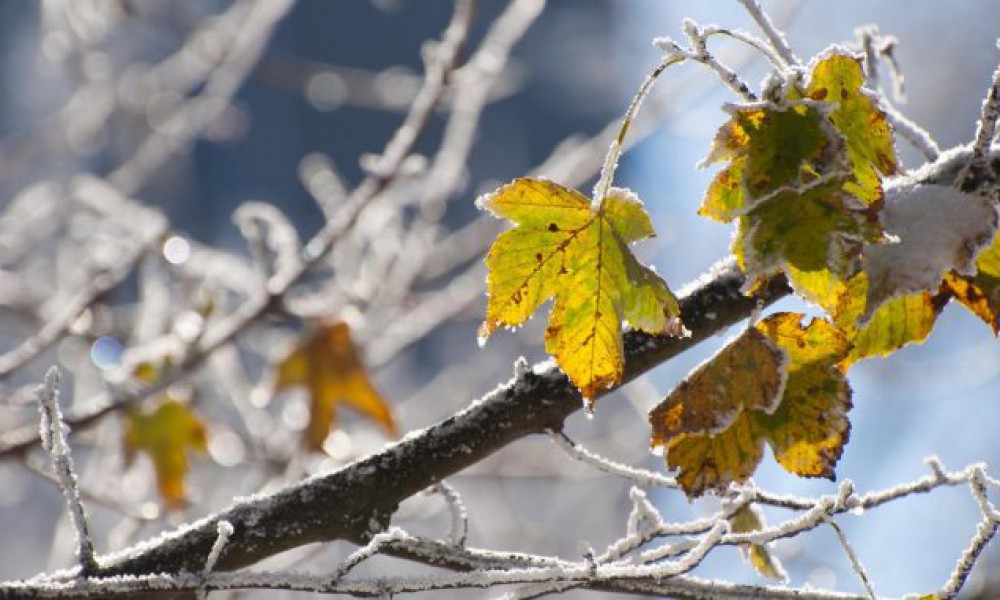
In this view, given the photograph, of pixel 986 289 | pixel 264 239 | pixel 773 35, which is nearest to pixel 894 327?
pixel 986 289

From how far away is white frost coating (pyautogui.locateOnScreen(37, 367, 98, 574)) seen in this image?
115 cm

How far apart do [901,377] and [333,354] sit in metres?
2.71

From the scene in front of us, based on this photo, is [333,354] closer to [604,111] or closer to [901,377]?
[901,377]

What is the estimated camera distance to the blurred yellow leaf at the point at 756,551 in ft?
4.32

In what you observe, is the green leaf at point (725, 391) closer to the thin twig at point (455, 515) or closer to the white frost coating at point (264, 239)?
the thin twig at point (455, 515)

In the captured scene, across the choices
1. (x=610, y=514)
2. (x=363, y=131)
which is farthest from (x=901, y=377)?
(x=363, y=131)

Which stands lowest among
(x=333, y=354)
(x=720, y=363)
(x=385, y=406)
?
(x=720, y=363)

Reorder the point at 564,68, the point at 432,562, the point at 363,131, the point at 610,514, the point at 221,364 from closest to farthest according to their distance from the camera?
the point at 432,562, the point at 221,364, the point at 610,514, the point at 564,68, the point at 363,131

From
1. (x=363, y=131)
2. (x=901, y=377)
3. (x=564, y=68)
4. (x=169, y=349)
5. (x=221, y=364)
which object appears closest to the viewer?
A: (x=169, y=349)

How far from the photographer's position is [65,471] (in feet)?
3.81

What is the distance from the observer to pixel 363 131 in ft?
49.5

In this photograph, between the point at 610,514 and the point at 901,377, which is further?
the point at 610,514

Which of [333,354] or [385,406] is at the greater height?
[333,354]

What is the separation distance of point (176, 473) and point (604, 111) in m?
11.9
